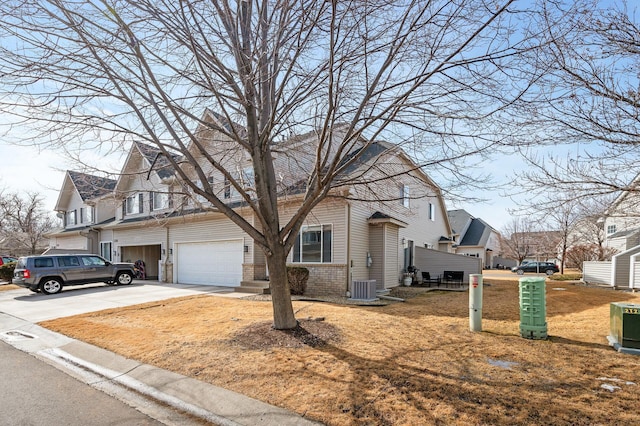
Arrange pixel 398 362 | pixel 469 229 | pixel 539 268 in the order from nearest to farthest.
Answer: pixel 398 362 < pixel 539 268 < pixel 469 229

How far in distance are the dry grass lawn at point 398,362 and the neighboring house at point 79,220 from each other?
18.4 meters

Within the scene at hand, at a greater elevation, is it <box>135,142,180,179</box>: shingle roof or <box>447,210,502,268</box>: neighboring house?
<box>135,142,180,179</box>: shingle roof

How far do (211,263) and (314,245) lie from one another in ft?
21.2

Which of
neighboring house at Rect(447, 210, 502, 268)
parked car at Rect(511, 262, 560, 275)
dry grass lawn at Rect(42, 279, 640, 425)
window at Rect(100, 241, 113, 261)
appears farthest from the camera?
neighboring house at Rect(447, 210, 502, 268)

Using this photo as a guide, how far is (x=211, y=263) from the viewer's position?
18297 mm

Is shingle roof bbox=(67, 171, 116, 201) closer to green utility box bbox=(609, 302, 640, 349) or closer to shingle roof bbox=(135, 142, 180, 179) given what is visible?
shingle roof bbox=(135, 142, 180, 179)

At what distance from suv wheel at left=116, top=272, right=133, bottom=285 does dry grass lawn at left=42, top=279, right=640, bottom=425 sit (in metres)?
9.10

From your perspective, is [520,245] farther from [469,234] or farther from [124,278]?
[124,278]

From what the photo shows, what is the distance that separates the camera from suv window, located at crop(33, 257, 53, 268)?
51.0 feet

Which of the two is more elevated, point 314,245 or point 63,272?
point 314,245

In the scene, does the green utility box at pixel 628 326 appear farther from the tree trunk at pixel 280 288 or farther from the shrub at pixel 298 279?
the shrub at pixel 298 279

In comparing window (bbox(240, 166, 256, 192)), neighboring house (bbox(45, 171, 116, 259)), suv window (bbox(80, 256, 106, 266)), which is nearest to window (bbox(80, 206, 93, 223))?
neighboring house (bbox(45, 171, 116, 259))

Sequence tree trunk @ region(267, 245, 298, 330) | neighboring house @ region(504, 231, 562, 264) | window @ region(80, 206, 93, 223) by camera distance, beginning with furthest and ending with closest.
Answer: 1. neighboring house @ region(504, 231, 562, 264)
2. window @ region(80, 206, 93, 223)
3. tree trunk @ region(267, 245, 298, 330)

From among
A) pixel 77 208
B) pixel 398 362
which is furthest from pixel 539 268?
pixel 77 208
